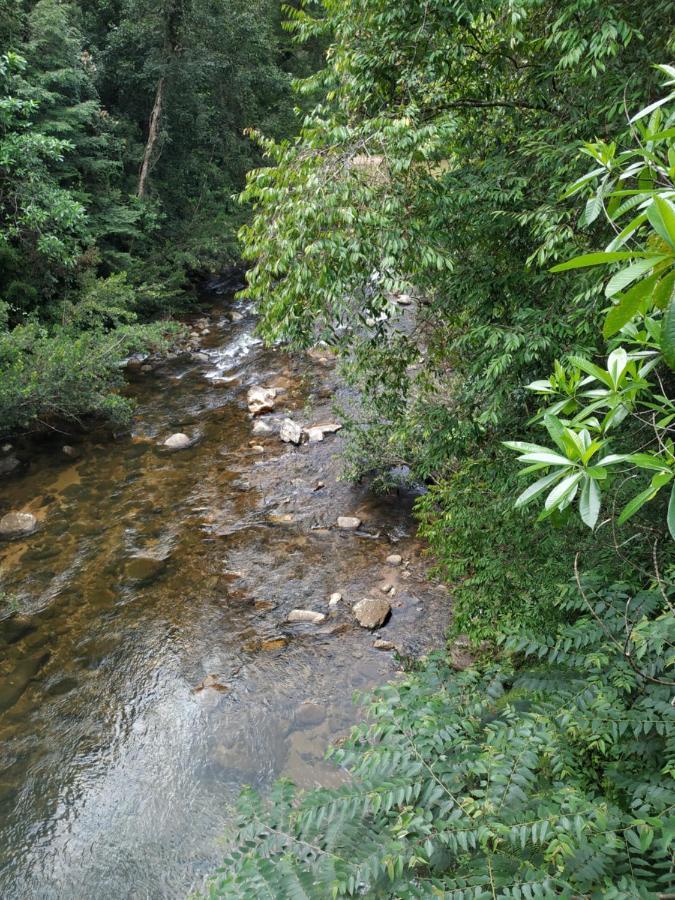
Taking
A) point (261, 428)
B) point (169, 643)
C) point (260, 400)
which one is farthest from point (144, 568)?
point (260, 400)

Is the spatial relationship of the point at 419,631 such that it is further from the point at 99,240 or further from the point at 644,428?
the point at 99,240

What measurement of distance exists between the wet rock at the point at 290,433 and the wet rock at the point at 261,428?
0.27 meters

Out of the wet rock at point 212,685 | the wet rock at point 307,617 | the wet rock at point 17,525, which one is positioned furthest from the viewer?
the wet rock at point 17,525

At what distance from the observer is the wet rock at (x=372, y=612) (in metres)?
5.47

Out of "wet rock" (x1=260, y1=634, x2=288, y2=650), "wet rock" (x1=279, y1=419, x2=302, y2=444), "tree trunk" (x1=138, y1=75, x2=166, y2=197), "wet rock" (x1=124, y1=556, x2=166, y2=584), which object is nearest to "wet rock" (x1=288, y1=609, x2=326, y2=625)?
"wet rock" (x1=260, y1=634, x2=288, y2=650)

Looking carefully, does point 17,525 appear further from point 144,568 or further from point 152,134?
point 152,134

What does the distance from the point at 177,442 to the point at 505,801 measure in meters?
7.70

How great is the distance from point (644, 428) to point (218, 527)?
518 cm

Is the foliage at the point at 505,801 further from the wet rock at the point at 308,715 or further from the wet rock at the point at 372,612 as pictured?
the wet rock at the point at 372,612

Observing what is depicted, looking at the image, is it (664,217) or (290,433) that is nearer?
(664,217)

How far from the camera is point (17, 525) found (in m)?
6.92

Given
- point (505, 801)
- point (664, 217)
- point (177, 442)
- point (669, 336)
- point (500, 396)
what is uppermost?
point (664, 217)

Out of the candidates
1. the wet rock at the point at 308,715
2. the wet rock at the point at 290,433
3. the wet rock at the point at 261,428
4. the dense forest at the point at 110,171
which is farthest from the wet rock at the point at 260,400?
the wet rock at the point at 308,715

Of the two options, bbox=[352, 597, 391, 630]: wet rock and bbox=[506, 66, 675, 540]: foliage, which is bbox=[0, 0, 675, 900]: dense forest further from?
bbox=[352, 597, 391, 630]: wet rock
